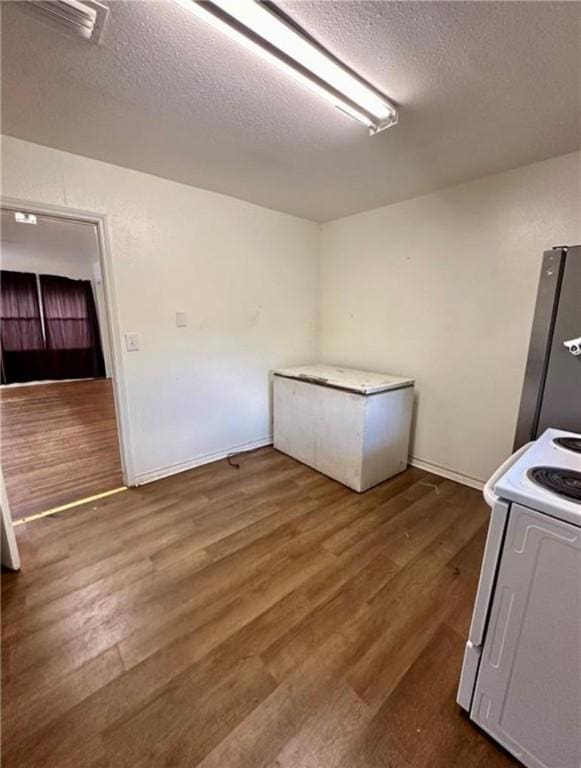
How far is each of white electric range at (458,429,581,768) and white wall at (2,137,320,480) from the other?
2325 mm

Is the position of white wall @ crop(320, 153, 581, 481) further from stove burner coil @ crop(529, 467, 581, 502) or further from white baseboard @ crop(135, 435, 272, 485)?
stove burner coil @ crop(529, 467, 581, 502)

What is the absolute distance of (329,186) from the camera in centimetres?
239

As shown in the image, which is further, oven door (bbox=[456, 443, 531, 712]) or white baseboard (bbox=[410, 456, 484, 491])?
white baseboard (bbox=[410, 456, 484, 491])

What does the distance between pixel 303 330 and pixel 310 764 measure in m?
3.05

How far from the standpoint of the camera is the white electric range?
80 cm

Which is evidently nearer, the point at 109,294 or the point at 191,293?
the point at 109,294

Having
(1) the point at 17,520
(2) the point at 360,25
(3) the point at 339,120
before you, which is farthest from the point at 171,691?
(3) the point at 339,120

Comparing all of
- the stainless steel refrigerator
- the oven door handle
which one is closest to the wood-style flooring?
the oven door handle

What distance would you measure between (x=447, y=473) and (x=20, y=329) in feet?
24.6

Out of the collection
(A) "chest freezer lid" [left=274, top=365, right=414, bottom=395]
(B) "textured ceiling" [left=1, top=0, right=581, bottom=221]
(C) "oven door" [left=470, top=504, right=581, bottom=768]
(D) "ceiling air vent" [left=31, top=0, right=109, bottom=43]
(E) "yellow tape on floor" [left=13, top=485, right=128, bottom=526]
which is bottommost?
(E) "yellow tape on floor" [left=13, top=485, right=128, bottom=526]

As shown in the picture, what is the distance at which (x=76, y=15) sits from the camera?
1.04 metres

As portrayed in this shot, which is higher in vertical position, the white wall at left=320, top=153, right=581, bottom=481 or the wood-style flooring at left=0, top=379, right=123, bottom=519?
the white wall at left=320, top=153, right=581, bottom=481

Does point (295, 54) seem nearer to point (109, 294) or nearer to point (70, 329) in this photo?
point (109, 294)

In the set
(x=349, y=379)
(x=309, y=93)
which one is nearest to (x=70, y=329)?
(x=349, y=379)
